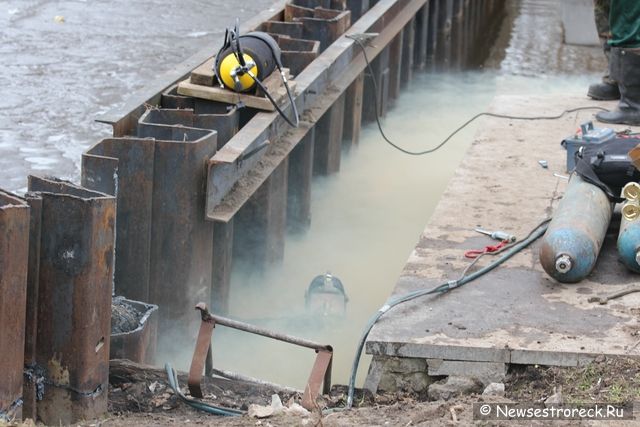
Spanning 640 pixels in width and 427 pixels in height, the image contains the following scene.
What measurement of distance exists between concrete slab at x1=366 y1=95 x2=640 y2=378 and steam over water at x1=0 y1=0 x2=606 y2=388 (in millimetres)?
991

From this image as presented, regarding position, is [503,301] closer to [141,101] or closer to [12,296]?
[12,296]

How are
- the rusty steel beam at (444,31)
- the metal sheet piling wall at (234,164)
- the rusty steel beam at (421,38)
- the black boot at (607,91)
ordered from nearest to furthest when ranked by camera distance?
1. the metal sheet piling wall at (234,164)
2. the black boot at (607,91)
3. the rusty steel beam at (421,38)
4. the rusty steel beam at (444,31)

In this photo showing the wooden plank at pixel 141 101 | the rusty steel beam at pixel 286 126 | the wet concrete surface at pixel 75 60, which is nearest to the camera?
the rusty steel beam at pixel 286 126

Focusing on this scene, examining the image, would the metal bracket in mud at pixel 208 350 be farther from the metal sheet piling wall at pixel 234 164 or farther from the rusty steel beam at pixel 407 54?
the rusty steel beam at pixel 407 54

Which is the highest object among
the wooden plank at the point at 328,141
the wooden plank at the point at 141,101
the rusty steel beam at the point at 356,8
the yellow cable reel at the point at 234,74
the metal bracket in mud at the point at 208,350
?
the rusty steel beam at the point at 356,8

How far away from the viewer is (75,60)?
14148 mm

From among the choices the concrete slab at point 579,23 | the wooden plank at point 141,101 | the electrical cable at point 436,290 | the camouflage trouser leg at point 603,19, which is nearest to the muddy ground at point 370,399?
the electrical cable at point 436,290

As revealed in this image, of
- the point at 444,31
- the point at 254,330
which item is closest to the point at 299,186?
the point at 254,330

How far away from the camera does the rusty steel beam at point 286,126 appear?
22.0 feet

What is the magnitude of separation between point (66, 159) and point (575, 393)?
22.6 ft

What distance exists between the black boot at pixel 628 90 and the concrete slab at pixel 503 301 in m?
1.68

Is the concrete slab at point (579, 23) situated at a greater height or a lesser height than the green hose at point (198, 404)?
greater

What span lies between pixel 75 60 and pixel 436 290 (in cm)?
920

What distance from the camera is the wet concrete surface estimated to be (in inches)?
437
